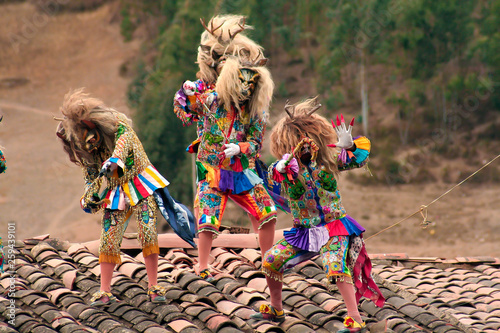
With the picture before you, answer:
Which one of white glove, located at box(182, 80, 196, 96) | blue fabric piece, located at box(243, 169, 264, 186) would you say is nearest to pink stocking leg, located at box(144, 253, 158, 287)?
blue fabric piece, located at box(243, 169, 264, 186)

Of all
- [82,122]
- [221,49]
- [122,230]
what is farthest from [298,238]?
[221,49]

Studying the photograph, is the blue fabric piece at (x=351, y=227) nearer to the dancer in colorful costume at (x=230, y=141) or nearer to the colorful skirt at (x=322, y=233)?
the colorful skirt at (x=322, y=233)

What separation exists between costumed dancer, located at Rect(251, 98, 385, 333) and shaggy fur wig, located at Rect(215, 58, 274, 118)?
40.1 inches

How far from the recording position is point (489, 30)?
2881 cm

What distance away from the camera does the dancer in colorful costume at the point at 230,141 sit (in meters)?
6.65

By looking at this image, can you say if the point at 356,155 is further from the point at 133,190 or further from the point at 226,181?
the point at 133,190

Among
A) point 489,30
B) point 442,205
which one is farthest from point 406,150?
point 489,30

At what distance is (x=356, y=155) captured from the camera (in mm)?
5496

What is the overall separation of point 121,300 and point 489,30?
26183 mm

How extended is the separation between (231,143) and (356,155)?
1533mm

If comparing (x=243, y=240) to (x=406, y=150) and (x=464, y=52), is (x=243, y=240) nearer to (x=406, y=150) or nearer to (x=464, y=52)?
(x=406, y=150)

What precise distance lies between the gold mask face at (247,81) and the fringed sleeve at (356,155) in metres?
1.50

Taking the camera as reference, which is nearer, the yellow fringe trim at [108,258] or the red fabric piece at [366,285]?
the red fabric piece at [366,285]

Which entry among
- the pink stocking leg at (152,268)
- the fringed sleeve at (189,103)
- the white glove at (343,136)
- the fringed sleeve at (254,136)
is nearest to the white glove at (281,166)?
the white glove at (343,136)
